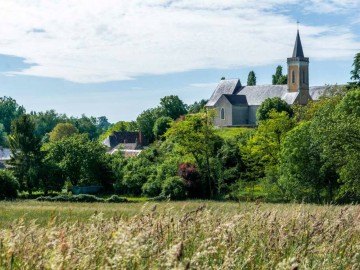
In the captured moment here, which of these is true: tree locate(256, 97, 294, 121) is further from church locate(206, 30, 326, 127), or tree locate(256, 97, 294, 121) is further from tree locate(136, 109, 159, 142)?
tree locate(136, 109, 159, 142)

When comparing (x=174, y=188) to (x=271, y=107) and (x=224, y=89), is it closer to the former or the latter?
(x=271, y=107)

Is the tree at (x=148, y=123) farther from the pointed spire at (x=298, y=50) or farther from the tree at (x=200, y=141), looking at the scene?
the tree at (x=200, y=141)

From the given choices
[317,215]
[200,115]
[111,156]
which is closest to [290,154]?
[200,115]

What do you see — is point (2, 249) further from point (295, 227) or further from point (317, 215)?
point (317, 215)

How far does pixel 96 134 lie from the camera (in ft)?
592

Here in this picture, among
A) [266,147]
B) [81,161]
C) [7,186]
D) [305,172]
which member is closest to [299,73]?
[81,161]

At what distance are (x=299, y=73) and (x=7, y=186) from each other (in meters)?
69.8

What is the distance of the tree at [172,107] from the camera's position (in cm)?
11938

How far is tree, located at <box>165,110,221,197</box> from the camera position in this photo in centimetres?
6141

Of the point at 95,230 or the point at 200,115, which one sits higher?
the point at 200,115

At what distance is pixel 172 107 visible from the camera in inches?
4737

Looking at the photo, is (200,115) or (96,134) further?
(96,134)

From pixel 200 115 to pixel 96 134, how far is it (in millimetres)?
120889

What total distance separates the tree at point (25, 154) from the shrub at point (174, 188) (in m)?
15.4
